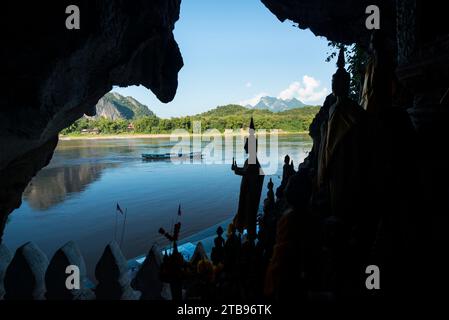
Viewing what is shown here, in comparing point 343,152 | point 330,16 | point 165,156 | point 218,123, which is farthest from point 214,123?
point 343,152

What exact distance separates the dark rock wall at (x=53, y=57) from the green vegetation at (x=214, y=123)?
230ft

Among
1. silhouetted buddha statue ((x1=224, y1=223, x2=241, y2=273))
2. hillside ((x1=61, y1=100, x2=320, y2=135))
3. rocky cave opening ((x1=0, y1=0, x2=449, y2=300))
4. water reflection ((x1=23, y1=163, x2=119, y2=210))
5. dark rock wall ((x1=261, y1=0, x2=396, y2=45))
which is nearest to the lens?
rocky cave opening ((x1=0, y1=0, x2=449, y2=300))

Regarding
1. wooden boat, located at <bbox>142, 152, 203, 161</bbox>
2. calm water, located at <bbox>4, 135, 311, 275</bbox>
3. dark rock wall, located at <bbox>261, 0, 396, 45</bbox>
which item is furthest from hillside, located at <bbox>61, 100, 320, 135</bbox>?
dark rock wall, located at <bbox>261, 0, 396, 45</bbox>

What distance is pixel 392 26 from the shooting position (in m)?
9.60

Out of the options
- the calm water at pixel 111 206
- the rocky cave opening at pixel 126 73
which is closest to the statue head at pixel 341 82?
the rocky cave opening at pixel 126 73

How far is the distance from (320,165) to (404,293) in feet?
3.91

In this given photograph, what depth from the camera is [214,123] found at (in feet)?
305

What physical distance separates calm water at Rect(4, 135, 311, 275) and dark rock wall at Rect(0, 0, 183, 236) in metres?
8.80

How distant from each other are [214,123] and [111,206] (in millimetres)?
73073

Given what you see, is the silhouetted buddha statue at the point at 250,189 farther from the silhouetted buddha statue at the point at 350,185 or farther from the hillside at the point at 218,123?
the hillside at the point at 218,123

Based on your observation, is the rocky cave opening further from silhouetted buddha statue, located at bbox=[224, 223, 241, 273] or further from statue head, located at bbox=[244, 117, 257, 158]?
statue head, located at bbox=[244, 117, 257, 158]

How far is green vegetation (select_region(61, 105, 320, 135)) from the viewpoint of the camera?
81.0m

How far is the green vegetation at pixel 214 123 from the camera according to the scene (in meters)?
81.0
